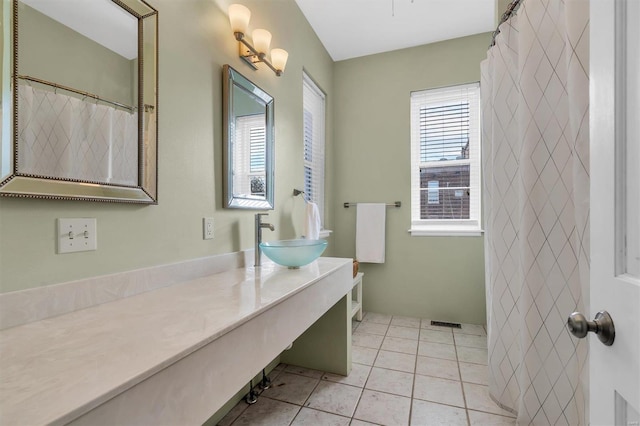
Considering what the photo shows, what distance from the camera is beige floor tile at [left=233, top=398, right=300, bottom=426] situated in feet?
5.03

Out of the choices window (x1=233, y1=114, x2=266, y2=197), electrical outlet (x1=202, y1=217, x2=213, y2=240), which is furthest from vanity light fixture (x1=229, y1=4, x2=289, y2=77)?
electrical outlet (x1=202, y1=217, x2=213, y2=240)

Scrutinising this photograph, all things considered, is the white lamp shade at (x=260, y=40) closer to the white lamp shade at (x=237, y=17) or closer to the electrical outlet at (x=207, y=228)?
the white lamp shade at (x=237, y=17)

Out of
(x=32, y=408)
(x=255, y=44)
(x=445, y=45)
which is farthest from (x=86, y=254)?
(x=445, y=45)

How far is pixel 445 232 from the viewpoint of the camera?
2.89m

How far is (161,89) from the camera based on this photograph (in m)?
1.22

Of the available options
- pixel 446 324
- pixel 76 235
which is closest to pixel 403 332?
pixel 446 324

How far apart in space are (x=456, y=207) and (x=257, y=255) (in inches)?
83.9

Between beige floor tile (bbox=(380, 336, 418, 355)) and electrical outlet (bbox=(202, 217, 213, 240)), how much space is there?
1674 millimetres

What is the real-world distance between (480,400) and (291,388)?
1.11 metres

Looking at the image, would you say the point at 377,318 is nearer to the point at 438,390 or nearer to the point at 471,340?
the point at 471,340

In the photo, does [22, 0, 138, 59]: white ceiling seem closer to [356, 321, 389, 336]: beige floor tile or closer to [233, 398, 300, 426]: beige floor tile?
[233, 398, 300, 426]: beige floor tile

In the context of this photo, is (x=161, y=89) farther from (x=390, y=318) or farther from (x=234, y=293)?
(x=390, y=318)

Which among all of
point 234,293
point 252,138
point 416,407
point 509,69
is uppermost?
point 509,69

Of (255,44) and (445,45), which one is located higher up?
(445,45)
